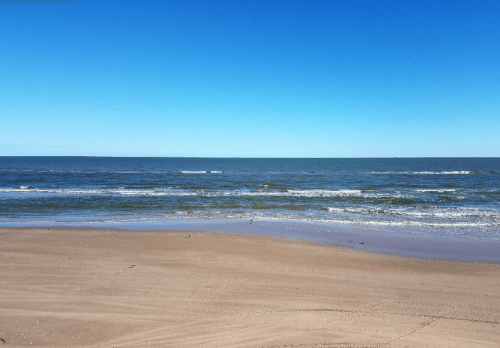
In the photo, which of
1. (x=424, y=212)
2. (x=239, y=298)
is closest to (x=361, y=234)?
(x=239, y=298)

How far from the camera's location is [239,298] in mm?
5910

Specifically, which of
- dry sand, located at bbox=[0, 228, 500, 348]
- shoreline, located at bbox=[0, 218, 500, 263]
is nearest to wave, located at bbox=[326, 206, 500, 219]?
shoreline, located at bbox=[0, 218, 500, 263]

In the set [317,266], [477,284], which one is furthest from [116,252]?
[477,284]

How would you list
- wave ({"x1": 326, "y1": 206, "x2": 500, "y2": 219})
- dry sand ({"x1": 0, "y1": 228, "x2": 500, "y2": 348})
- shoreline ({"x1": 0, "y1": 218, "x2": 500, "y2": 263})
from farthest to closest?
wave ({"x1": 326, "y1": 206, "x2": 500, "y2": 219})
shoreline ({"x1": 0, "y1": 218, "x2": 500, "y2": 263})
dry sand ({"x1": 0, "y1": 228, "x2": 500, "y2": 348})

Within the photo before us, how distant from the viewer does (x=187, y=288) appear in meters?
6.34

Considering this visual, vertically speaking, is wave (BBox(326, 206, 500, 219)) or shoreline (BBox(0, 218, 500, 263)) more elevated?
wave (BBox(326, 206, 500, 219))

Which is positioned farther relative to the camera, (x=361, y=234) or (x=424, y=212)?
(x=424, y=212)

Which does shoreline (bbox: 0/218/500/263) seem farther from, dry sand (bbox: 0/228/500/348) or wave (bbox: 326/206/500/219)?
wave (bbox: 326/206/500/219)

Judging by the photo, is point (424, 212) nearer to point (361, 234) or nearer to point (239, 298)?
point (361, 234)

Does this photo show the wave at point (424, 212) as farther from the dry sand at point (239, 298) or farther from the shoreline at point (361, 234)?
the dry sand at point (239, 298)

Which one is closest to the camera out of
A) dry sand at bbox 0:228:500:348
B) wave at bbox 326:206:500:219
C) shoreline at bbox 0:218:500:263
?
dry sand at bbox 0:228:500:348

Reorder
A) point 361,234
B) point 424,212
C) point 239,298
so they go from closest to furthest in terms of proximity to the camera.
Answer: point 239,298 → point 361,234 → point 424,212

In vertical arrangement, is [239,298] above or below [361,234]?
above

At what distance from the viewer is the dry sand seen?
183 inches
